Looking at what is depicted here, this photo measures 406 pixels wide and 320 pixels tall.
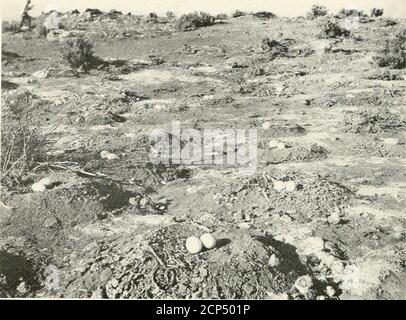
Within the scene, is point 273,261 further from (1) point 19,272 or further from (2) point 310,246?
→ (1) point 19,272

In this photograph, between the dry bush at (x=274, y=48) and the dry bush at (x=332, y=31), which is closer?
the dry bush at (x=274, y=48)

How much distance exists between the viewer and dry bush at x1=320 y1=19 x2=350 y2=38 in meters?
8.22

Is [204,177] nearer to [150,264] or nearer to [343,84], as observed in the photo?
[150,264]

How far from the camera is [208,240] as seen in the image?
9.29 ft

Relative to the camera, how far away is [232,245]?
2.85 m

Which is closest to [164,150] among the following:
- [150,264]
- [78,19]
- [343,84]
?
A: [150,264]

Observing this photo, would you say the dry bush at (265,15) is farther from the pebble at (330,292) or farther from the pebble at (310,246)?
the pebble at (330,292)

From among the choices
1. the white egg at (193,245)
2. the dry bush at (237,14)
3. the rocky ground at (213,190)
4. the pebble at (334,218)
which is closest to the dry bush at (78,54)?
the rocky ground at (213,190)

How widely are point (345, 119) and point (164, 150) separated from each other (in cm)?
234

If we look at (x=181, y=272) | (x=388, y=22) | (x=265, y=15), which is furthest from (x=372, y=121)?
(x=265, y=15)

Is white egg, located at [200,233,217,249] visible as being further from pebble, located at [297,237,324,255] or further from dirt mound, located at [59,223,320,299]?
pebble, located at [297,237,324,255]

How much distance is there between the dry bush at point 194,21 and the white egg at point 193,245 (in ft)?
22.6

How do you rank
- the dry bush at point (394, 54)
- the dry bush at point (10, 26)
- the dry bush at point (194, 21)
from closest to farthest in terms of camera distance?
the dry bush at point (394, 54), the dry bush at point (10, 26), the dry bush at point (194, 21)

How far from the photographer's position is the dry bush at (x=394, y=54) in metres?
6.70
